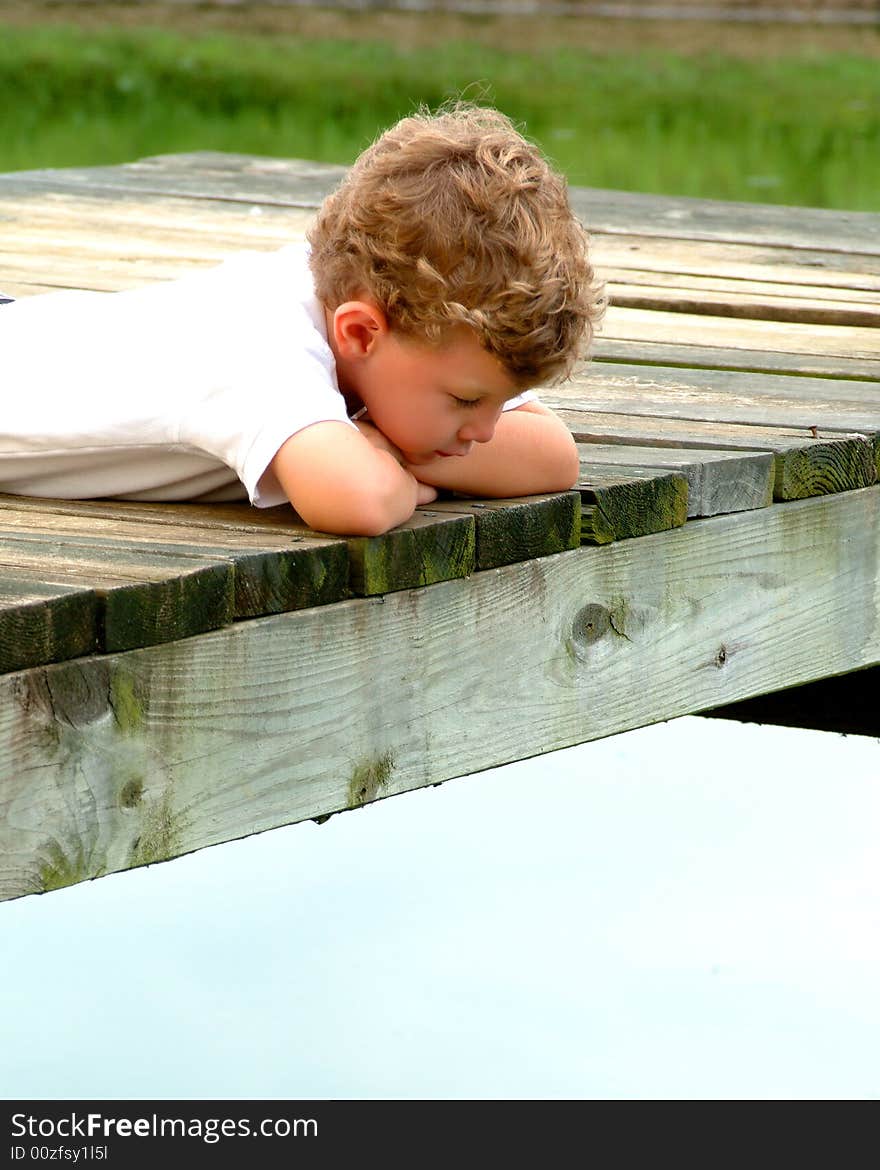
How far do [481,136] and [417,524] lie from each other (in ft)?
1.34

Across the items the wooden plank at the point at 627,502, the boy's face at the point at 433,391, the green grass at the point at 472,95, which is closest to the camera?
the boy's face at the point at 433,391

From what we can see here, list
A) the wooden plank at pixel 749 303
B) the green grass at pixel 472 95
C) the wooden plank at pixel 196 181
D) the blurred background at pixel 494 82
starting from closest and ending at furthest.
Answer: the wooden plank at pixel 749 303
the wooden plank at pixel 196 181
the green grass at pixel 472 95
the blurred background at pixel 494 82

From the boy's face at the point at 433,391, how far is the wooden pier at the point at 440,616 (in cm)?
9

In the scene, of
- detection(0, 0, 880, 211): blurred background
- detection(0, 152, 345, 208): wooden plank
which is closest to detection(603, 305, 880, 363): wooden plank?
detection(0, 152, 345, 208): wooden plank

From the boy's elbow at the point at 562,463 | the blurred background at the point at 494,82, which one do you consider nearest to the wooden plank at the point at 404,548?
the boy's elbow at the point at 562,463

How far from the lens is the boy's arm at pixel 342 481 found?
2.09 m

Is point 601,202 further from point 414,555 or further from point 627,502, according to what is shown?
point 414,555

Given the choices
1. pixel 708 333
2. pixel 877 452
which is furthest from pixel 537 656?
pixel 708 333

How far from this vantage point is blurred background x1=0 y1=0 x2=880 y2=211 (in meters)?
10.3

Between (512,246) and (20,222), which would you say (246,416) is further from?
(20,222)

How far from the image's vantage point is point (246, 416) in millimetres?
2172

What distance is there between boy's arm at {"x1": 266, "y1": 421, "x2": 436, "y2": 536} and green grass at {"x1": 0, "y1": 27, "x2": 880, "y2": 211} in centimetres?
706

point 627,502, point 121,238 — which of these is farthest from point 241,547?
point 121,238

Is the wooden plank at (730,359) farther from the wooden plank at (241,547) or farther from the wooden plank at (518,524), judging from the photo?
the wooden plank at (241,547)
